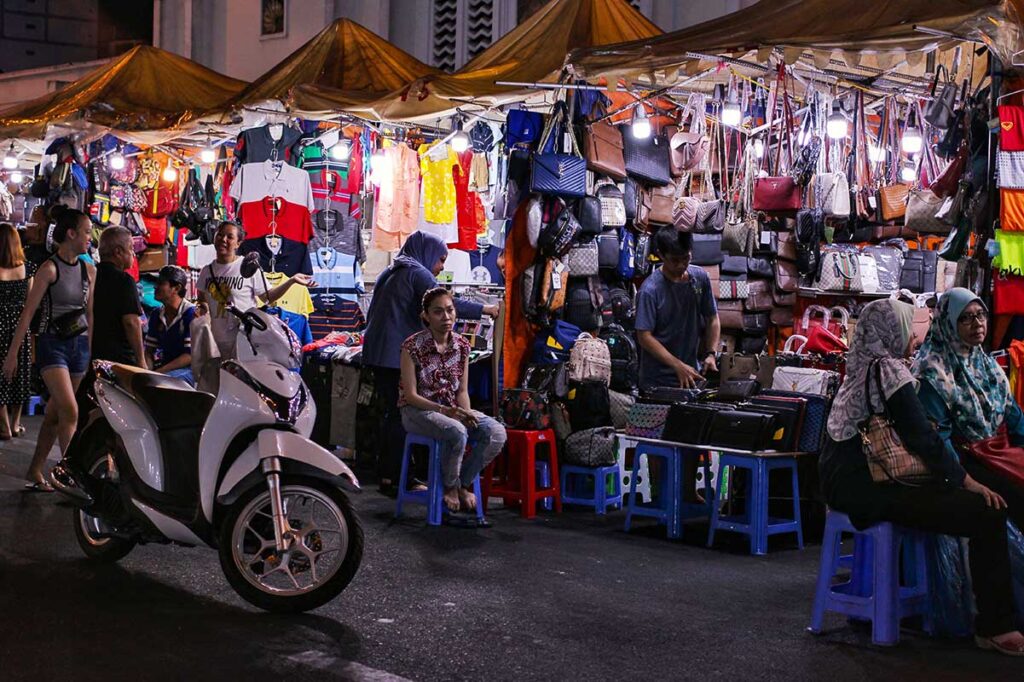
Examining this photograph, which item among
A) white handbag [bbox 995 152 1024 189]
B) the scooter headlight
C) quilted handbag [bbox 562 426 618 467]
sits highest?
white handbag [bbox 995 152 1024 189]

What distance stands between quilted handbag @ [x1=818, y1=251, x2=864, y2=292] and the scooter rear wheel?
26.4 ft

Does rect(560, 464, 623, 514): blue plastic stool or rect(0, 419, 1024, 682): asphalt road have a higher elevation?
rect(560, 464, 623, 514): blue plastic stool

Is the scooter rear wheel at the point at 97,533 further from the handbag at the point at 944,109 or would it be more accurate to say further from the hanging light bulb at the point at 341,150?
the hanging light bulb at the point at 341,150

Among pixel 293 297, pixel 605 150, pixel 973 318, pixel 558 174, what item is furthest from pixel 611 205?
pixel 973 318

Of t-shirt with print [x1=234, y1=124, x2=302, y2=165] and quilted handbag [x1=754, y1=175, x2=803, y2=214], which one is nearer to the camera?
quilted handbag [x1=754, y1=175, x2=803, y2=214]

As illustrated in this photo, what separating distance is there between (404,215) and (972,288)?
6122 millimetres

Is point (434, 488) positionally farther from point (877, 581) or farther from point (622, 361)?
point (877, 581)

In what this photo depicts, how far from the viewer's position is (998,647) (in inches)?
206

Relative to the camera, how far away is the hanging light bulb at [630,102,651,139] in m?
9.46

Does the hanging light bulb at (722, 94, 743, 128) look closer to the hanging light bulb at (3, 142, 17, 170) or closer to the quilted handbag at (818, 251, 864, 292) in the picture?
the quilted handbag at (818, 251, 864, 292)

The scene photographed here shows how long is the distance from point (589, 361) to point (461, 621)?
141 inches

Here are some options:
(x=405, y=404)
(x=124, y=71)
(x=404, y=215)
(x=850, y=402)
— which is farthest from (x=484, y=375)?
(x=124, y=71)

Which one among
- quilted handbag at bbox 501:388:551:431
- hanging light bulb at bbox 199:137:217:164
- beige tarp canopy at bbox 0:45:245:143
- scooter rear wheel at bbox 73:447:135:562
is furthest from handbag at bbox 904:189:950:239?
hanging light bulb at bbox 199:137:217:164

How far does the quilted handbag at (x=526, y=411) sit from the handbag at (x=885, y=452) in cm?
330
